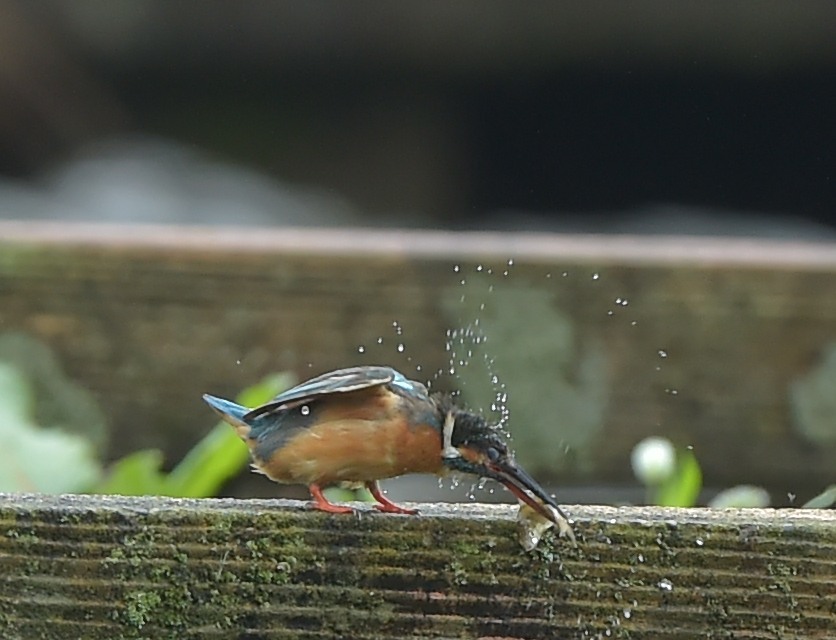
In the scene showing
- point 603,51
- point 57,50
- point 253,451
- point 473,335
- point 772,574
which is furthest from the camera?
point 57,50

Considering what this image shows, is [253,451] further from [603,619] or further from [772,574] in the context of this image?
[772,574]

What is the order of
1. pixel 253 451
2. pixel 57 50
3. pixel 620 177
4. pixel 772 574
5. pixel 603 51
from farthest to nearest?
pixel 620 177 < pixel 57 50 < pixel 603 51 < pixel 253 451 < pixel 772 574

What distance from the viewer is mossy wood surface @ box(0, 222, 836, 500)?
312cm

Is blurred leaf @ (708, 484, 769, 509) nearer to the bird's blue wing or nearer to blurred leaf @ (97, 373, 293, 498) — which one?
blurred leaf @ (97, 373, 293, 498)

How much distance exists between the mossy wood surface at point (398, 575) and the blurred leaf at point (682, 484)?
51.4 inches

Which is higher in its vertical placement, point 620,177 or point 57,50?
point 57,50

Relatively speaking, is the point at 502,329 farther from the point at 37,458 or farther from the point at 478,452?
the point at 478,452

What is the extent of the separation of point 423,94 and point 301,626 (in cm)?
613

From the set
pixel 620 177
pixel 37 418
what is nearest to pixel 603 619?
pixel 37 418

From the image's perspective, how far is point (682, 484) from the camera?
9.49 feet

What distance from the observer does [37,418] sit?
3.30 metres

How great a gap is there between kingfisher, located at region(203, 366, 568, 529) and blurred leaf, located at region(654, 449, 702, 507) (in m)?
1.15

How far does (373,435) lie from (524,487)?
24 centimetres

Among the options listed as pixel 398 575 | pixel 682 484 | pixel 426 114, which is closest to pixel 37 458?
pixel 682 484
